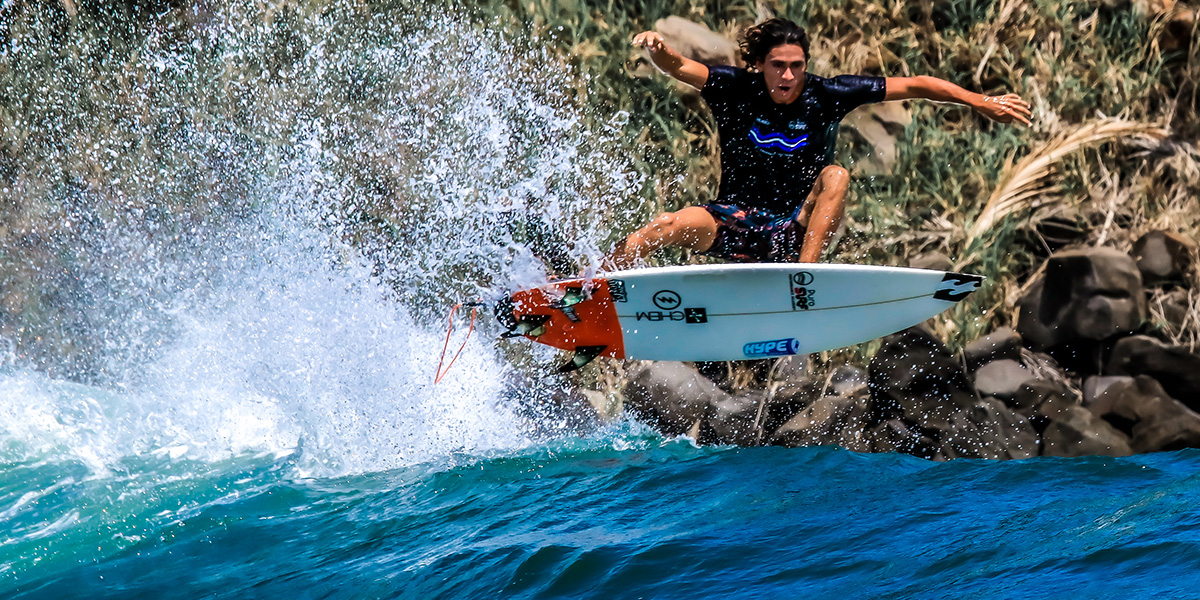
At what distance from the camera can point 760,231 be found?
6.07 meters

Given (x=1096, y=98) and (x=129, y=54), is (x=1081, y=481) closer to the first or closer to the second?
(x=1096, y=98)

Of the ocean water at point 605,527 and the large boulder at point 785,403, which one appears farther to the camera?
the large boulder at point 785,403

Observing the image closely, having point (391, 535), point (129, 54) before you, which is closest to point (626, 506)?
point (391, 535)

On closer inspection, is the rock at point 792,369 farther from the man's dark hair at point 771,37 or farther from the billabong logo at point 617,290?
the man's dark hair at point 771,37

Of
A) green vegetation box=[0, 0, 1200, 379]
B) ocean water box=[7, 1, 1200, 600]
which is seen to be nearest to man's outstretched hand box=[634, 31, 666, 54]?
ocean water box=[7, 1, 1200, 600]

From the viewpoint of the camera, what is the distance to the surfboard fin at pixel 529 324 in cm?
606

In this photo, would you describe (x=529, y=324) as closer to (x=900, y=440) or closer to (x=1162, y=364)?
(x=900, y=440)

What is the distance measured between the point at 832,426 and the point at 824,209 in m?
1.62

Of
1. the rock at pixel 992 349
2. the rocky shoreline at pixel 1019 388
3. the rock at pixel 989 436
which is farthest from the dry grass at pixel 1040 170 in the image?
the rock at pixel 989 436

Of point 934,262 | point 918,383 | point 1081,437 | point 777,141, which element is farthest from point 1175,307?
point 777,141

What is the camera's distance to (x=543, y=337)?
616cm

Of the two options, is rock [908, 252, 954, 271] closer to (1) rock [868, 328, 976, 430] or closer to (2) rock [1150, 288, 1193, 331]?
(1) rock [868, 328, 976, 430]

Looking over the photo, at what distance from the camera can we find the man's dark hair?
19.1 feet

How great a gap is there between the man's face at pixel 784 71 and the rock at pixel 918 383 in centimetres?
197
